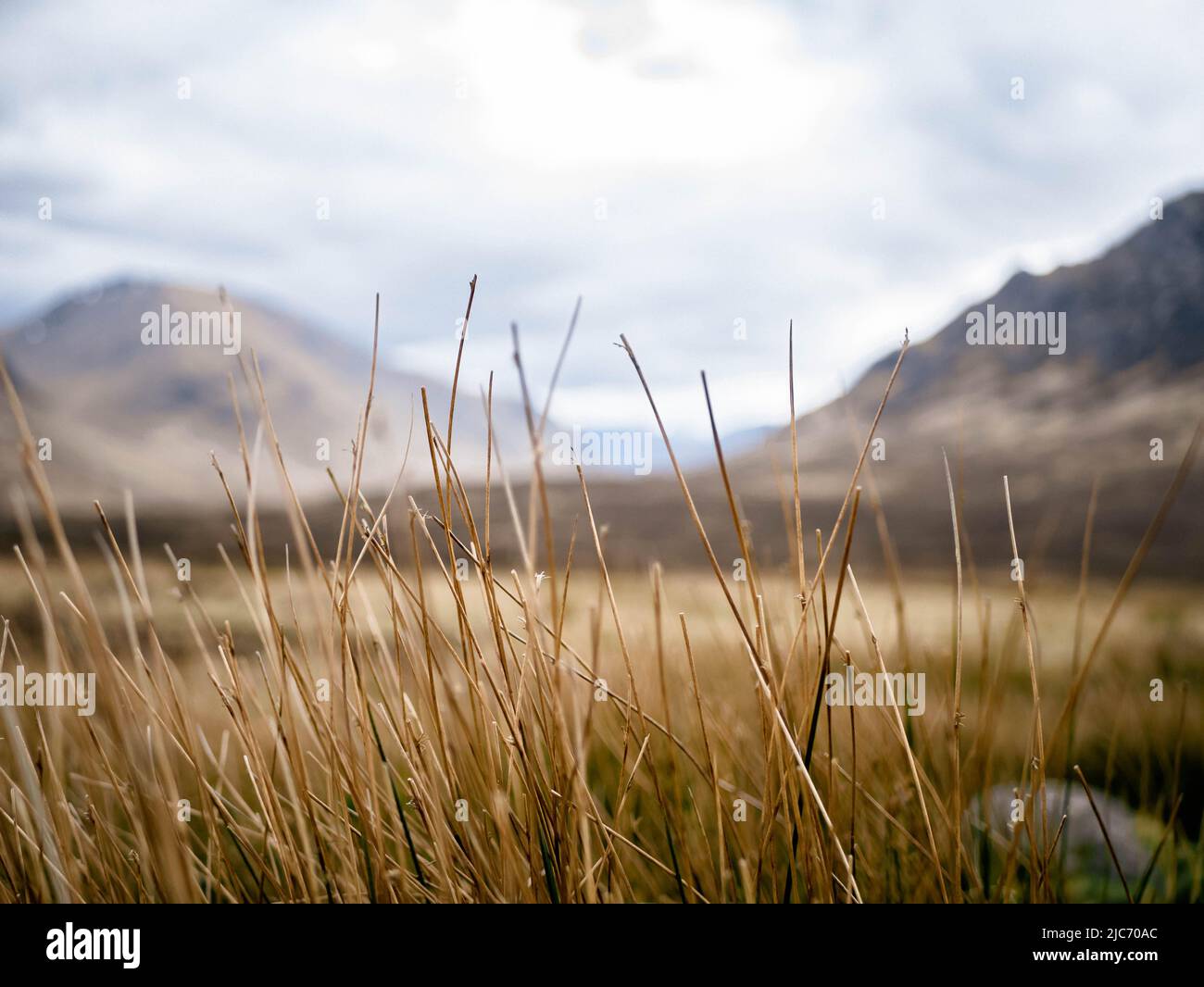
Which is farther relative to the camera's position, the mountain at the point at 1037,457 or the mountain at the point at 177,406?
the mountain at the point at 1037,457

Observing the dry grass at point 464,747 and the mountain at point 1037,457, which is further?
the mountain at point 1037,457

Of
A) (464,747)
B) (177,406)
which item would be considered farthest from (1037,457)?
(177,406)

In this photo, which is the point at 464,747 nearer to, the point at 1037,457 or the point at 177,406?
the point at 177,406

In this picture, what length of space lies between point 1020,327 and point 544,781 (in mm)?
1258

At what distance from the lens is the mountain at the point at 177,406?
2.67 feet

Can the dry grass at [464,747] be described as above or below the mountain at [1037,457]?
below

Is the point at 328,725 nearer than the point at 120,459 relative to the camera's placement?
Yes

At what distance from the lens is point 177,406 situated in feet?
5.88

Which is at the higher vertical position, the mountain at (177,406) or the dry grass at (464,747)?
the mountain at (177,406)
